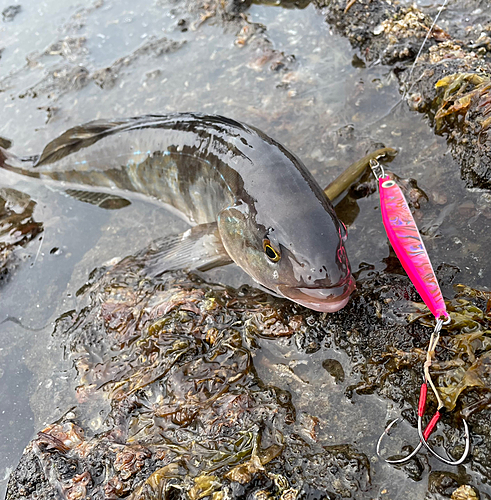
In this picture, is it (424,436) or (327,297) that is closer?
(424,436)

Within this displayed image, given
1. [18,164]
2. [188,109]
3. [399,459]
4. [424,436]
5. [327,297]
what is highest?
[18,164]

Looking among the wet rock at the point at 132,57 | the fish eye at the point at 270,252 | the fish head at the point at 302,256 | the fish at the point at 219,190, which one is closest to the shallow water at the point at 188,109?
the wet rock at the point at 132,57

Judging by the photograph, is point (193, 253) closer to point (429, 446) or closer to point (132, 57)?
point (429, 446)

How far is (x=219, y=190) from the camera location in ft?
12.2

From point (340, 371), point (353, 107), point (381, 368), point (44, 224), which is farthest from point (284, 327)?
point (44, 224)

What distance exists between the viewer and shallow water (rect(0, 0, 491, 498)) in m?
2.95

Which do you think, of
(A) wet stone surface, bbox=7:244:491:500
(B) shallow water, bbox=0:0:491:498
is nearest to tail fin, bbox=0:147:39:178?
(B) shallow water, bbox=0:0:491:498

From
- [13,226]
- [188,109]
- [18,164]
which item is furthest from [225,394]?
[18,164]

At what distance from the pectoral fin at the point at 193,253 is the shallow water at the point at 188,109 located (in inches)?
5.9

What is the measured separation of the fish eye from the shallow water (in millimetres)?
606

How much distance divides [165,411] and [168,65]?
486 centimetres

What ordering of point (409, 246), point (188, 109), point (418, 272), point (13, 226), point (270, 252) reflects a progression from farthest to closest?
1. point (188, 109)
2. point (13, 226)
3. point (270, 252)
4. point (409, 246)
5. point (418, 272)

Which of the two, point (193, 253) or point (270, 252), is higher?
point (270, 252)

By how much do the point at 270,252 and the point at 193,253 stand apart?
997 millimetres
